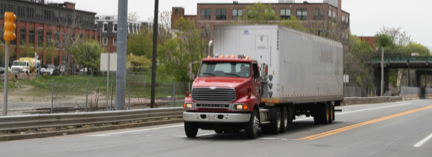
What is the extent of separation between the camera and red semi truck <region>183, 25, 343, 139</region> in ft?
54.9

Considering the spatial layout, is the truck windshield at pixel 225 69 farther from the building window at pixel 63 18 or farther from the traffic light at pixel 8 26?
the building window at pixel 63 18

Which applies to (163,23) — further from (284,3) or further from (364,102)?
(284,3)

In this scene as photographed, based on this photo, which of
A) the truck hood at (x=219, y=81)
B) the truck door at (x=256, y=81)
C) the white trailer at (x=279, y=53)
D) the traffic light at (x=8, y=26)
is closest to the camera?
the truck hood at (x=219, y=81)

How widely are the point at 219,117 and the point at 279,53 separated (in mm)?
3904

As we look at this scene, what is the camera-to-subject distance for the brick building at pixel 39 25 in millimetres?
87625

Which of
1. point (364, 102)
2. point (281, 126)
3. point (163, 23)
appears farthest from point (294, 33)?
point (163, 23)

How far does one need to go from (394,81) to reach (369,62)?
46.7 meters

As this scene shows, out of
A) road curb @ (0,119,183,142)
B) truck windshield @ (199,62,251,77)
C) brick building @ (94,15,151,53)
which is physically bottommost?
road curb @ (0,119,183,142)

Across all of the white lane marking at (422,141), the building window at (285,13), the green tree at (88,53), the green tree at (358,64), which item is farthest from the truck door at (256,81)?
the building window at (285,13)

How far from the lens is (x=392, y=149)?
603 inches

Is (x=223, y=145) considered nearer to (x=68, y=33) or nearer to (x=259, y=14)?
(x=259, y=14)

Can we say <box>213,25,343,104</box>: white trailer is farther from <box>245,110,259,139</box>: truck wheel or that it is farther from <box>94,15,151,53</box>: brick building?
<box>94,15,151,53</box>: brick building

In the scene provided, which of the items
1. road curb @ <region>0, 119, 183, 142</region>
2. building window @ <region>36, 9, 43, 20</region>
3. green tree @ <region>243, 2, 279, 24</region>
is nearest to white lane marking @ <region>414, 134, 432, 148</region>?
road curb @ <region>0, 119, 183, 142</region>

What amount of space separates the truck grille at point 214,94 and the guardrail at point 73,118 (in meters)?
5.21
